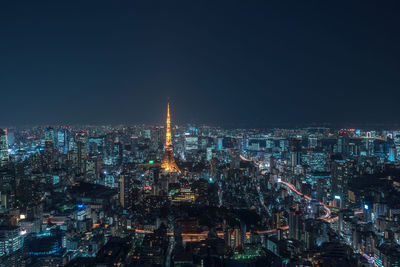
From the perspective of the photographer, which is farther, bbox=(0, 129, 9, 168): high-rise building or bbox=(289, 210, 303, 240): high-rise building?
bbox=(0, 129, 9, 168): high-rise building

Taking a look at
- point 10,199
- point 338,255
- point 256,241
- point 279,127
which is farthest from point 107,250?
point 279,127

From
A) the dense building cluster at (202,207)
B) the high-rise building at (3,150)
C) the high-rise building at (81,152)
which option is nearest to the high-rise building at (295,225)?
the dense building cluster at (202,207)

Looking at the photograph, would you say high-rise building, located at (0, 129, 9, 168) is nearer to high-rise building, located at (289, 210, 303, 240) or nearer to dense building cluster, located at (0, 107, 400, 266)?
dense building cluster, located at (0, 107, 400, 266)

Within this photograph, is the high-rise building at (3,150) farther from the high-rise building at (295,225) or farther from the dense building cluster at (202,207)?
the high-rise building at (295,225)

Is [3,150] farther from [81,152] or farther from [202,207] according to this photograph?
[202,207]

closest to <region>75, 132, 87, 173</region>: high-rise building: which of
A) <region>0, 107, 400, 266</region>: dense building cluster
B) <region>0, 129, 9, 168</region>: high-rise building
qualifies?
<region>0, 107, 400, 266</region>: dense building cluster

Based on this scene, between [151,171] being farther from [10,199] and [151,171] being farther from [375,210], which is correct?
[375,210]

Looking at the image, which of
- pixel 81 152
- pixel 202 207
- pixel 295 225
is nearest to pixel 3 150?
pixel 81 152

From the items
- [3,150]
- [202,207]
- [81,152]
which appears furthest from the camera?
[81,152]
